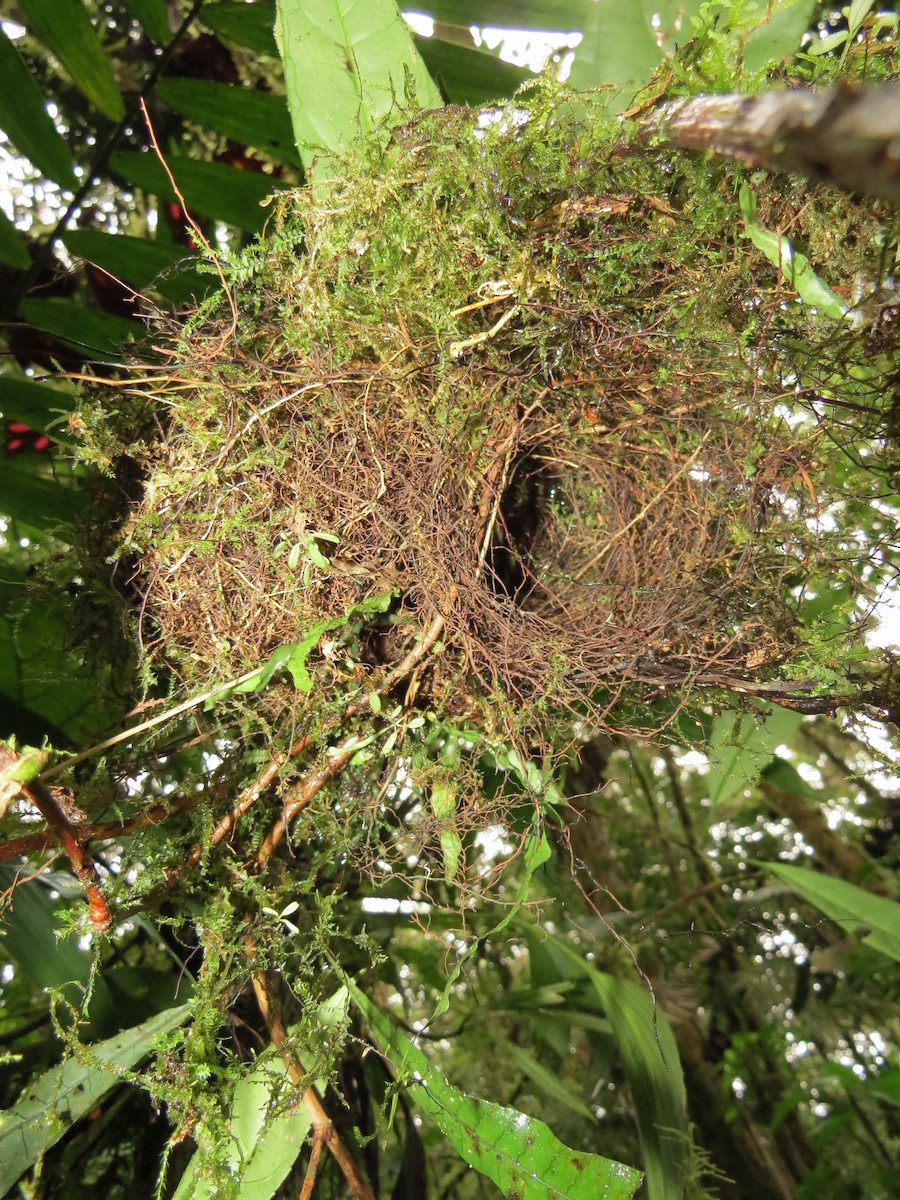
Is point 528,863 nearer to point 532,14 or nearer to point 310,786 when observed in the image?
point 310,786

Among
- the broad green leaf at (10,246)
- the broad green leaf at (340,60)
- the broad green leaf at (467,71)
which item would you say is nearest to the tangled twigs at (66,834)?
the broad green leaf at (340,60)

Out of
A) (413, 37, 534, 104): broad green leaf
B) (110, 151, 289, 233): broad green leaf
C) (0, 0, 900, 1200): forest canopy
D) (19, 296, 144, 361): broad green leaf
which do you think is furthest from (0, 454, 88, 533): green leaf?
(413, 37, 534, 104): broad green leaf

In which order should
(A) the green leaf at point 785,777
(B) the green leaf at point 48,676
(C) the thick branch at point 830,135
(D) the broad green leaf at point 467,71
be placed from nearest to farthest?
(C) the thick branch at point 830,135, (B) the green leaf at point 48,676, (D) the broad green leaf at point 467,71, (A) the green leaf at point 785,777

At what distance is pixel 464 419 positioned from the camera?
1.71 ft

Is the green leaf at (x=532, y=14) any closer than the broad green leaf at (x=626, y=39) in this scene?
No

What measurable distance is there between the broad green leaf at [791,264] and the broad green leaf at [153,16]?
2.06 feet

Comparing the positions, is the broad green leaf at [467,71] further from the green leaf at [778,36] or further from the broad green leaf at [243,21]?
the green leaf at [778,36]

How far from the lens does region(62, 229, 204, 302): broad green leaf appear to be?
69cm

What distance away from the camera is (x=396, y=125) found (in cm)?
50

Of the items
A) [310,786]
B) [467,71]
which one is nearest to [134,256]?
[467,71]

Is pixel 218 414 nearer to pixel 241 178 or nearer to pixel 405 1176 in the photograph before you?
pixel 241 178

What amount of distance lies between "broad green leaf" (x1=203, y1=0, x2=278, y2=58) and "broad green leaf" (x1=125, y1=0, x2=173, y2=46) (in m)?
0.04

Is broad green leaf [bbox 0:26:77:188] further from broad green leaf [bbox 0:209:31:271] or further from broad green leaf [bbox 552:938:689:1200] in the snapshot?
broad green leaf [bbox 552:938:689:1200]

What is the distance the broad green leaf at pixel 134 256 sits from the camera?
2.26ft
